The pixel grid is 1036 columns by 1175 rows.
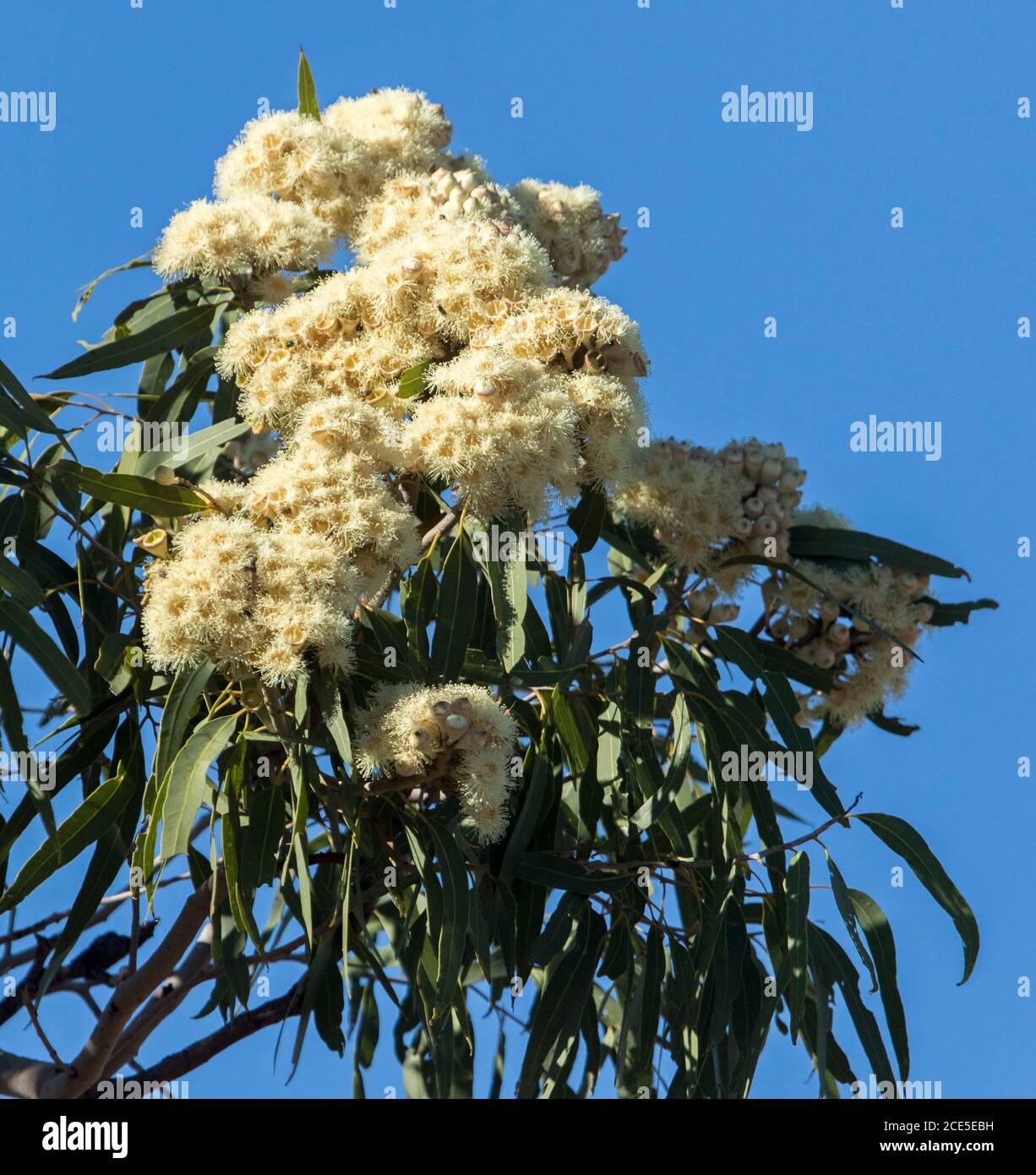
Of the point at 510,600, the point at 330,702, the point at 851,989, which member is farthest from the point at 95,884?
the point at 851,989

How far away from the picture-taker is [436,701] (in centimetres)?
267

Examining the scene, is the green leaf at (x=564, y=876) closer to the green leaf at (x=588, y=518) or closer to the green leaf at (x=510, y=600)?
the green leaf at (x=510, y=600)

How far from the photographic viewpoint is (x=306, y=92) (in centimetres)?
371

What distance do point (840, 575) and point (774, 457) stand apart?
11.0 inches

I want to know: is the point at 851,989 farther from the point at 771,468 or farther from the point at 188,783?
the point at 188,783

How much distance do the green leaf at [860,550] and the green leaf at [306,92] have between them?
1.40 m

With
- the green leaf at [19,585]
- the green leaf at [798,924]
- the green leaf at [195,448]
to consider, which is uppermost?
the green leaf at [195,448]

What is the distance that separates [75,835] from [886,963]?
152 cm

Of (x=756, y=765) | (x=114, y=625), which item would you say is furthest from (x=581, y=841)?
(x=114, y=625)

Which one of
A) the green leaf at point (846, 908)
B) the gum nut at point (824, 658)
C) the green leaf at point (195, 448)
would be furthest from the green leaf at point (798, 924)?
the green leaf at point (195, 448)

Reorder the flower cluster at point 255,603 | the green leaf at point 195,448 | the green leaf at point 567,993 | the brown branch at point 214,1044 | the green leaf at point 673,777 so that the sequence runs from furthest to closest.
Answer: the brown branch at point 214,1044 → the green leaf at point 195,448 → the green leaf at point 567,993 → the green leaf at point 673,777 → the flower cluster at point 255,603

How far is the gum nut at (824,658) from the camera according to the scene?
3404 mm
